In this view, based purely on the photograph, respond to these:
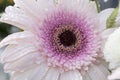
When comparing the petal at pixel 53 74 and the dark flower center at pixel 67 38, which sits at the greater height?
the dark flower center at pixel 67 38

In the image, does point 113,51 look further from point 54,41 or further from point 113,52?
point 54,41

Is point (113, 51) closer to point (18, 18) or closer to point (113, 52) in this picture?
point (113, 52)

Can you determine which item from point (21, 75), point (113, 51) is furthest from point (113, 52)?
point (21, 75)

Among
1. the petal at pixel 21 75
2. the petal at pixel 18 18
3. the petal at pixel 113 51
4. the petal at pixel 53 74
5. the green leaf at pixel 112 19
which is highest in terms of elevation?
the petal at pixel 18 18
